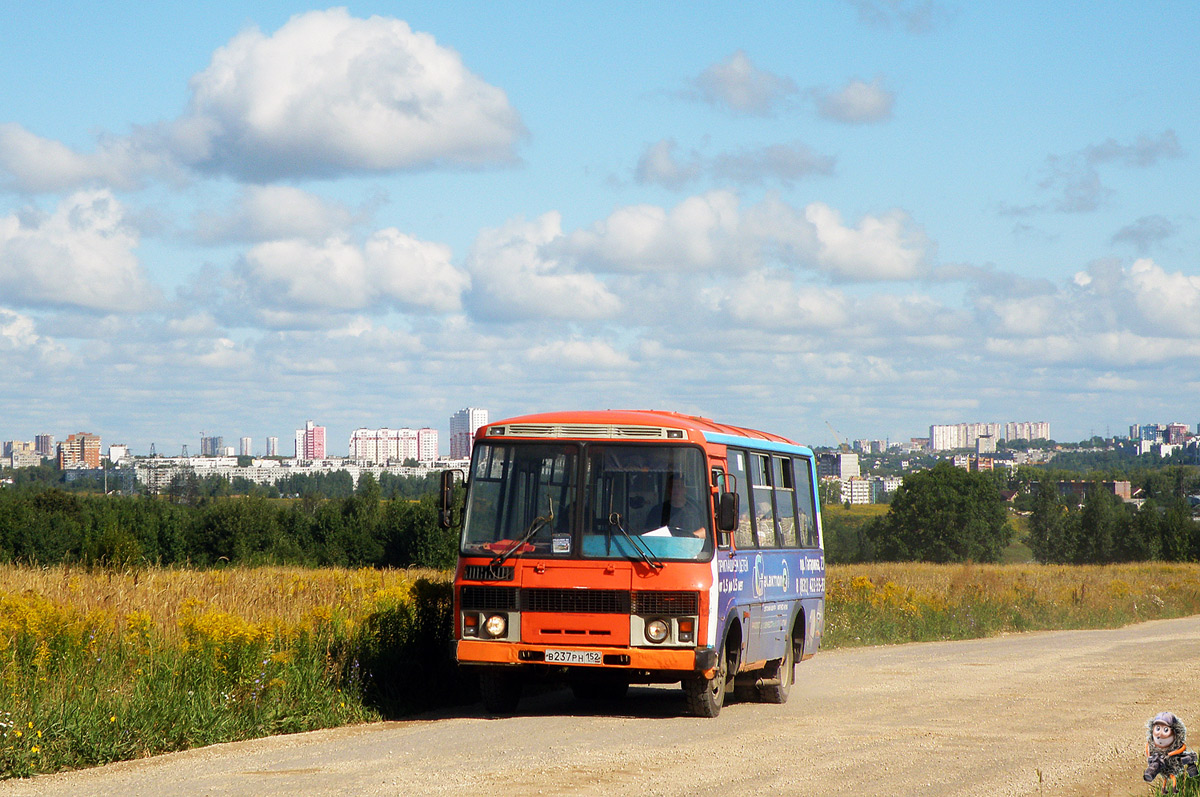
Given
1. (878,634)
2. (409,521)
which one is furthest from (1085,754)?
(409,521)

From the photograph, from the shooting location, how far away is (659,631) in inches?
508

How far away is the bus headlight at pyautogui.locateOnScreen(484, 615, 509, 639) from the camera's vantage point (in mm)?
13172

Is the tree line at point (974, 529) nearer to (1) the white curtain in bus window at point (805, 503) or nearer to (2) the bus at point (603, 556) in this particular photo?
(1) the white curtain in bus window at point (805, 503)

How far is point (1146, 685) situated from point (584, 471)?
9078 mm

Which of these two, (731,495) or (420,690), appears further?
(420,690)

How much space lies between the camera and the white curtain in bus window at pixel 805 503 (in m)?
17.5

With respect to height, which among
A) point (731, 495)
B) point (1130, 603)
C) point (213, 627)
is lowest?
point (1130, 603)

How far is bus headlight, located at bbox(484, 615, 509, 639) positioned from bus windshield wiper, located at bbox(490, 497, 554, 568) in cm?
50

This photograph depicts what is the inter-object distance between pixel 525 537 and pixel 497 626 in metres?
0.90

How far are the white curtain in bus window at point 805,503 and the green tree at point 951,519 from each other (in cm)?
12291

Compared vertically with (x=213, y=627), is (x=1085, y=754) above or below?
below

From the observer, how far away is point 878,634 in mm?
26609

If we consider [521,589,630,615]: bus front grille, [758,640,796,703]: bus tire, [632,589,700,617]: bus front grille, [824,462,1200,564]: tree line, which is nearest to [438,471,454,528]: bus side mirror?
[521,589,630,615]: bus front grille

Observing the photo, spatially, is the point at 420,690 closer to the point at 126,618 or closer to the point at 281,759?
the point at 126,618
